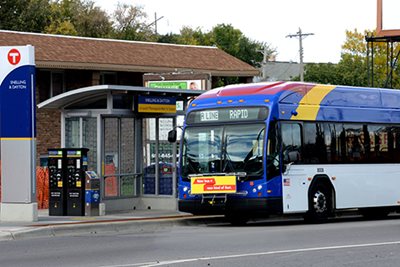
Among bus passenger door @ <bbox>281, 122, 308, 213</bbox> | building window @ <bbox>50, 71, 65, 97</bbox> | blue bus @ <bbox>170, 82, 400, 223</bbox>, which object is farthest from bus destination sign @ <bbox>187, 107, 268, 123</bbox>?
building window @ <bbox>50, 71, 65, 97</bbox>

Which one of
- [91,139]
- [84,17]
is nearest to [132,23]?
[84,17]

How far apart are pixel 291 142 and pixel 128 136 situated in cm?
517

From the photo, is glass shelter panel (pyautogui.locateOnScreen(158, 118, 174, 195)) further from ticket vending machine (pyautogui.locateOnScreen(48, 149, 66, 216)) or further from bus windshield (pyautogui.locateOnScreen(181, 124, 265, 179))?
ticket vending machine (pyautogui.locateOnScreen(48, 149, 66, 216))

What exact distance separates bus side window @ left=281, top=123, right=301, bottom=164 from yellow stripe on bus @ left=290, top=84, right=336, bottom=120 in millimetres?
261

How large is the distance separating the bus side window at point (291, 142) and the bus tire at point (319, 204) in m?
1.02

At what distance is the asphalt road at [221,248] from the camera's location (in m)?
13.2

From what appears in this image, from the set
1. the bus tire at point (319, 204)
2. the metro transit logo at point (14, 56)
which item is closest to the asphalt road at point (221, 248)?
the bus tire at point (319, 204)

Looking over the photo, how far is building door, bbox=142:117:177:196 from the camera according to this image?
24.5 metres

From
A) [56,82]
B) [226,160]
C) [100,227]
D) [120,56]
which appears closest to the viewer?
[100,227]

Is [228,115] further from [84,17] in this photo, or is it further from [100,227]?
[84,17]

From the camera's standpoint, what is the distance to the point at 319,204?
21750 millimetres

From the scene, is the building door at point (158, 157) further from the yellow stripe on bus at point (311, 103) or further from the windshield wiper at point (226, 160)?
the yellow stripe on bus at point (311, 103)

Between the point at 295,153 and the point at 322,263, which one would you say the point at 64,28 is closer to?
the point at 295,153

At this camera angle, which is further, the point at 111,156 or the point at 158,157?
the point at 158,157
